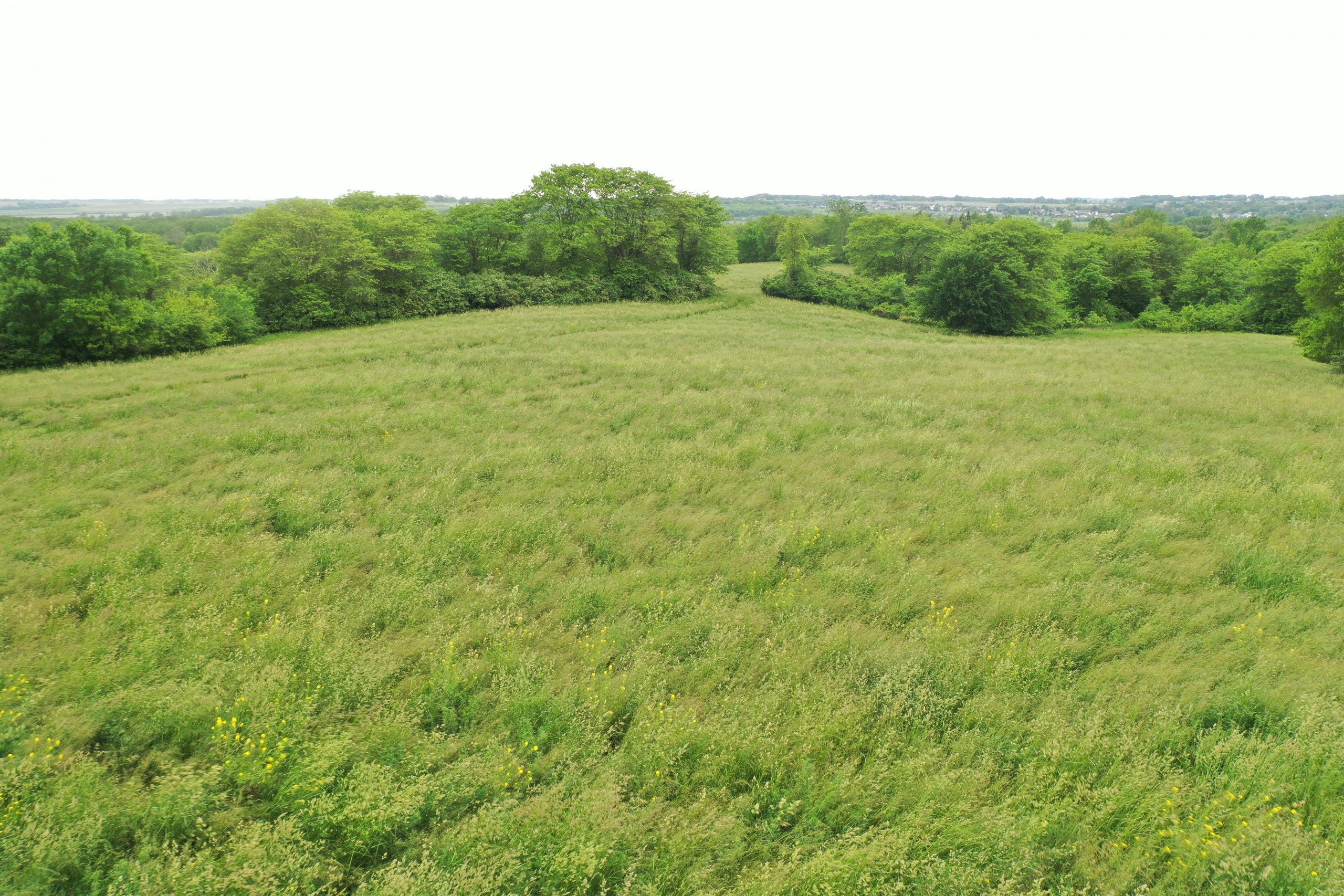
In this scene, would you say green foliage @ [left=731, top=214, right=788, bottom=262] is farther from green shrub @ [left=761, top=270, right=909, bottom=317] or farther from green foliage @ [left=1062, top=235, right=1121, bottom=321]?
green foliage @ [left=1062, top=235, right=1121, bottom=321]

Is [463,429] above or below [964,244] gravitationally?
below

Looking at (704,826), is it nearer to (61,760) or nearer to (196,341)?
(61,760)

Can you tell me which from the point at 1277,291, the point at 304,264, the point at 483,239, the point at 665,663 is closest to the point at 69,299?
the point at 304,264

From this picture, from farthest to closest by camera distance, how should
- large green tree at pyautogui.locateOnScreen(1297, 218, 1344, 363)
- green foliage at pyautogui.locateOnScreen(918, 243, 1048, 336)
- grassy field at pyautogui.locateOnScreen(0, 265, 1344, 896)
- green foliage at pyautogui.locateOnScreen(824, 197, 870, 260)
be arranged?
green foliage at pyautogui.locateOnScreen(824, 197, 870, 260) < green foliage at pyautogui.locateOnScreen(918, 243, 1048, 336) < large green tree at pyautogui.locateOnScreen(1297, 218, 1344, 363) < grassy field at pyautogui.locateOnScreen(0, 265, 1344, 896)

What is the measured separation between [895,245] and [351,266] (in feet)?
175

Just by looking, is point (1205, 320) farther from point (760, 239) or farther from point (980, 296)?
point (760, 239)

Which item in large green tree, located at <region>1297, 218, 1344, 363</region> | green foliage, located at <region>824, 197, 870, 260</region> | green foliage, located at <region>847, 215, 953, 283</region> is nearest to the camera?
large green tree, located at <region>1297, 218, 1344, 363</region>

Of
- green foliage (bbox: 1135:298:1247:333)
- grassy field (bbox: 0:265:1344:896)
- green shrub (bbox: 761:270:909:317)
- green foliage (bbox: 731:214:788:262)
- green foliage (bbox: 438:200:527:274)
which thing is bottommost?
grassy field (bbox: 0:265:1344:896)

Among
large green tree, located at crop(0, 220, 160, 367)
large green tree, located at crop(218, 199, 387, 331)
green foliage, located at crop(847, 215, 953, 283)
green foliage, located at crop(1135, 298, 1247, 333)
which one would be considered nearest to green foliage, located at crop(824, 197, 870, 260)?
green foliage, located at crop(847, 215, 953, 283)

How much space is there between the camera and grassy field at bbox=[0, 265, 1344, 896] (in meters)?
3.51

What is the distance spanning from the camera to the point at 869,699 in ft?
15.5

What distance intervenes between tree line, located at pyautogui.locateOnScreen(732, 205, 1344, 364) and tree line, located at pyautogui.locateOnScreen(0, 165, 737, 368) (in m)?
16.7

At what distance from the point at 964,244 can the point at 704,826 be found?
51.2 m

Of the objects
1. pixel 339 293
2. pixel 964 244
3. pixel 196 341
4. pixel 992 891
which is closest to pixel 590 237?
pixel 339 293
